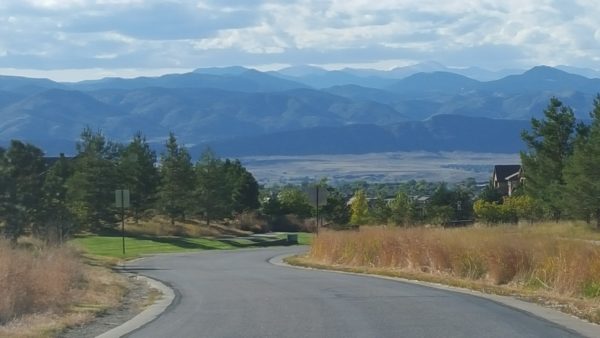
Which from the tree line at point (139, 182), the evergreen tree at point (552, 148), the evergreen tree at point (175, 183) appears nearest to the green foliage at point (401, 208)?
the evergreen tree at point (552, 148)

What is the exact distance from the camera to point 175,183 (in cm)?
6756

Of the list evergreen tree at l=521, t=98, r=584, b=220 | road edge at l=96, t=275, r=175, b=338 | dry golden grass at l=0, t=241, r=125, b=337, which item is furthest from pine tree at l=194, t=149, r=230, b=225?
dry golden grass at l=0, t=241, r=125, b=337

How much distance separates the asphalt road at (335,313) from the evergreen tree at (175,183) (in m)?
43.6

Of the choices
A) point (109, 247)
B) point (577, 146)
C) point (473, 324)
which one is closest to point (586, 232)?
point (577, 146)

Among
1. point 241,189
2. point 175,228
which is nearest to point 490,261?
point 175,228

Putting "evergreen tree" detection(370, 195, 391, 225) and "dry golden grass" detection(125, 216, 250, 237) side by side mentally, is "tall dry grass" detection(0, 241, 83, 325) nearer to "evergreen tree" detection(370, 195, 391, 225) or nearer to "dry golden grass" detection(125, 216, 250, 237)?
"dry golden grass" detection(125, 216, 250, 237)

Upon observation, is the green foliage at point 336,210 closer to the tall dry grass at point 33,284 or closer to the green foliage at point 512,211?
the green foliage at point 512,211

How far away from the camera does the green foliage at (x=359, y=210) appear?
6812cm

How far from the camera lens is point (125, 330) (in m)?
14.0

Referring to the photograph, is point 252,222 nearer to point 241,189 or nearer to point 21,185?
point 241,189

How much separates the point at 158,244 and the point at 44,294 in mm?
38555

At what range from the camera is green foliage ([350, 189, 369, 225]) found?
68.1 m

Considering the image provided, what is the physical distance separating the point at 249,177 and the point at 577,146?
40.4 meters

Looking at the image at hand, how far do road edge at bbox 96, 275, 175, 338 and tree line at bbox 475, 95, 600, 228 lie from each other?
32791 millimetres
